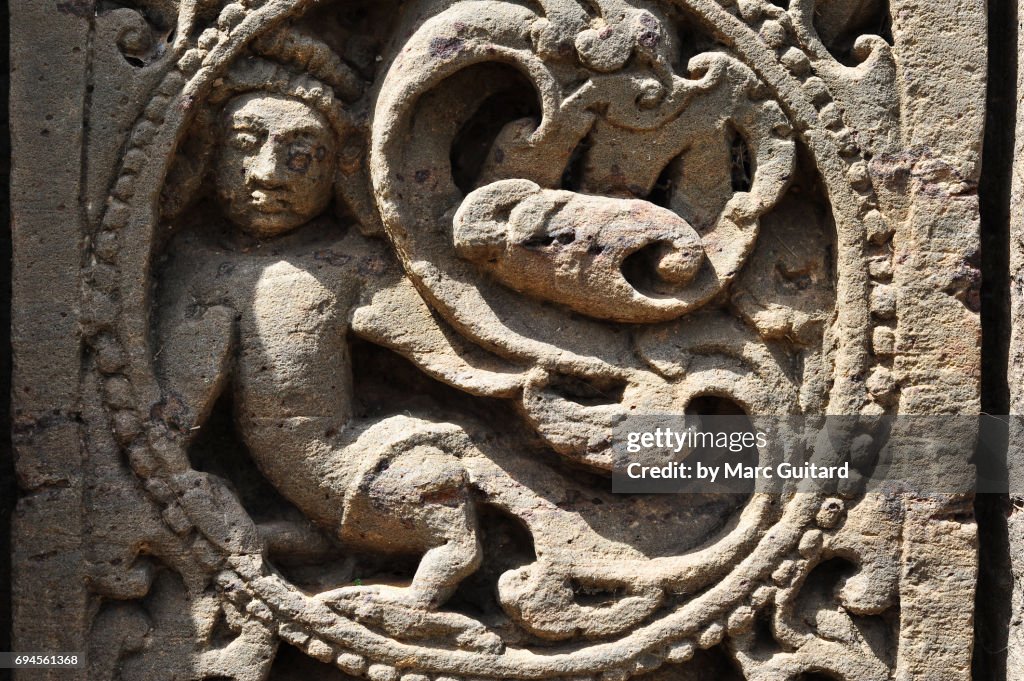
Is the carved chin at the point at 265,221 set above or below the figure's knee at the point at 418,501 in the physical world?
above

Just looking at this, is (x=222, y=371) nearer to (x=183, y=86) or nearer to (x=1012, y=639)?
(x=183, y=86)

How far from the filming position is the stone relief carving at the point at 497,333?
3.37m

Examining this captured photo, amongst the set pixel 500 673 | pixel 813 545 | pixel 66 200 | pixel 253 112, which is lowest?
pixel 500 673

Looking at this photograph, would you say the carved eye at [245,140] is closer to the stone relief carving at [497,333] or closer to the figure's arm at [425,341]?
the stone relief carving at [497,333]

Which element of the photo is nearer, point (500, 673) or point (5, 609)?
point (500, 673)

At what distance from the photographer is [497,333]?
344 centimetres

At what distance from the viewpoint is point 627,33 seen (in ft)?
11.2

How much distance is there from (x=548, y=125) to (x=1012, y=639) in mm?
1885

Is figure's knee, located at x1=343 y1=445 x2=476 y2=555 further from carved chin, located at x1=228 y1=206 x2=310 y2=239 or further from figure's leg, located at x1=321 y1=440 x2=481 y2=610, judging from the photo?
carved chin, located at x1=228 y1=206 x2=310 y2=239

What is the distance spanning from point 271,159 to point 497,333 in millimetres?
752

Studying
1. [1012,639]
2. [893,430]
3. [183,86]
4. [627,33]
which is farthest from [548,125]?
[1012,639]

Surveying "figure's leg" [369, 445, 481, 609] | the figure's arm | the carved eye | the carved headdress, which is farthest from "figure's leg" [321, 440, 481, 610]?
the carved eye

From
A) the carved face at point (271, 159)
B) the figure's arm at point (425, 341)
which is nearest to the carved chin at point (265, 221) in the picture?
the carved face at point (271, 159)

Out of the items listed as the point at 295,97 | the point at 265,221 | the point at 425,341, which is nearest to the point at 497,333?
the point at 425,341
